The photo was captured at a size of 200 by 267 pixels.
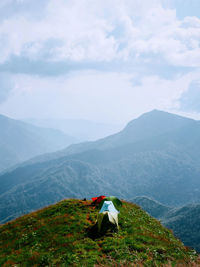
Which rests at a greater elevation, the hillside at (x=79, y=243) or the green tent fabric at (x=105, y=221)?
the green tent fabric at (x=105, y=221)

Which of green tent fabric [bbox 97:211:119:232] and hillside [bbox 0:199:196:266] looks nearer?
hillside [bbox 0:199:196:266]

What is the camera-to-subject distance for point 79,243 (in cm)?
1716

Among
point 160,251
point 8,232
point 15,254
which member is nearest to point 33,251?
point 15,254

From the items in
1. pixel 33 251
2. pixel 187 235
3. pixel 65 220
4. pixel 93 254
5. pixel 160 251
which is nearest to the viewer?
pixel 93 254

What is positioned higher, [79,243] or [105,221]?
[105,221]

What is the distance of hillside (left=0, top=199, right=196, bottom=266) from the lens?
14.5m

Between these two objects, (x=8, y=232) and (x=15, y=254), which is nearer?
(x=15, y=254)

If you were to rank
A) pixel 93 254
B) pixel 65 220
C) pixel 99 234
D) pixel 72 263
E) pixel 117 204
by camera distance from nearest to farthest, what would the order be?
1. pixel 72 263
2. pixel 93 254
3. pixel 99 234
4. pixel 65 220
5. pixel 117 204

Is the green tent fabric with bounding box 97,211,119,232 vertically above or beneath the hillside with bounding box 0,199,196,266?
above

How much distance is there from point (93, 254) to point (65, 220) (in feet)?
27.5

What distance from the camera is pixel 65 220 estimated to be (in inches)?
890

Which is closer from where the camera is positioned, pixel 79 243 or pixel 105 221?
pixel 79 243

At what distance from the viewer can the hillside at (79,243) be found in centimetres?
1453

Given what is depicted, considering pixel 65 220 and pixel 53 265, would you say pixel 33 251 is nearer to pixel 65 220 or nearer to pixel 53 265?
pixel 53 265
